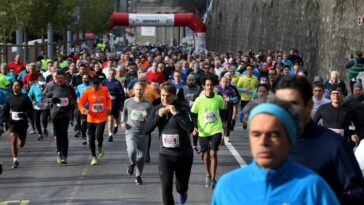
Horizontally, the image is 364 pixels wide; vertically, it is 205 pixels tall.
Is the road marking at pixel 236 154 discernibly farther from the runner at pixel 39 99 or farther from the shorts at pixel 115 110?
the runner at pixel 39 99

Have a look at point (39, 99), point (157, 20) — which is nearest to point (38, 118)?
point (39, 99)

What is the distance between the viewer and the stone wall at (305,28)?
93.0ft

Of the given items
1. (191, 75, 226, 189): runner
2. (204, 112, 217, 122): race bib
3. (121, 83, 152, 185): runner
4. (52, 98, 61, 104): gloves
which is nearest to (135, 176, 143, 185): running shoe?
(121, 83, 152, 185): runner

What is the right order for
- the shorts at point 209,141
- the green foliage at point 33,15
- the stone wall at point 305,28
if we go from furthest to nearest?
the green foliage at point 33,15, the stone wall at point 305,28, the shorts at point 209,141

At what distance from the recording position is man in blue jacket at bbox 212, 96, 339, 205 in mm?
3527

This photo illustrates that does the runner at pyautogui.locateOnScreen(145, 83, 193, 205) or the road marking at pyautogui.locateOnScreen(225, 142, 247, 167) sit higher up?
the runner at pyautogui.locateOnScreen(145, 83, 193, 205)

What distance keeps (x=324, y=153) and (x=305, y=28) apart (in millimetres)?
33121

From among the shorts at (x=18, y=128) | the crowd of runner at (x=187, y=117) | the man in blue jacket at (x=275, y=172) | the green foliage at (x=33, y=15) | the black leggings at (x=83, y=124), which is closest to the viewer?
the man in blue jacket at (x=275, y=172)

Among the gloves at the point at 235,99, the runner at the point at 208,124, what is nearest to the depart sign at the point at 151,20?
the gloves at the point at 235,99

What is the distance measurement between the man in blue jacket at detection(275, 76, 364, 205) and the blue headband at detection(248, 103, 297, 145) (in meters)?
0.94

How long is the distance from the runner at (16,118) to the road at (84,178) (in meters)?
0.42

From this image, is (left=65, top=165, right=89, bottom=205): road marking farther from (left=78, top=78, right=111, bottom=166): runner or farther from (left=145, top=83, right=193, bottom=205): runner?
(left=145, top=83, right=193, bottom=205): runner

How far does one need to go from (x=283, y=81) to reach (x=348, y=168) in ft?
1.78

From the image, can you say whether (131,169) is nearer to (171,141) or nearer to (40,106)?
(171,141)
